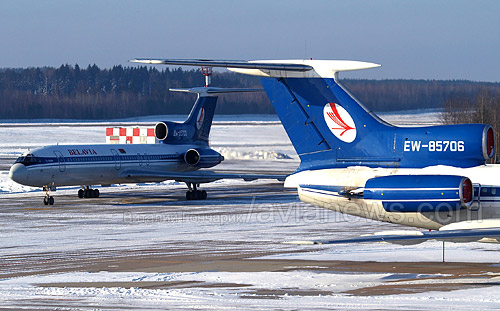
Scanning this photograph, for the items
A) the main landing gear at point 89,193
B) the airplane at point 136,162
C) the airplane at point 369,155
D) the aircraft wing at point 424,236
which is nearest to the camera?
the aircraft wing at point 424,236

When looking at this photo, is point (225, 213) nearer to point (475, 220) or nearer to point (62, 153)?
point (62, 153)

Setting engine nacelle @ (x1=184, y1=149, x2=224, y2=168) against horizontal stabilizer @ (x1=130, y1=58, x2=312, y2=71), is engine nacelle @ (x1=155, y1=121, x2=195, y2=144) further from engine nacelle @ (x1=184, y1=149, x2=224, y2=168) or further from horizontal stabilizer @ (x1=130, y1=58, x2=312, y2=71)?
horizontal stabilizer @ (x1=130, y1=58, x2=312, y2=71)

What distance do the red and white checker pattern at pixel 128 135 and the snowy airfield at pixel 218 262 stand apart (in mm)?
16834

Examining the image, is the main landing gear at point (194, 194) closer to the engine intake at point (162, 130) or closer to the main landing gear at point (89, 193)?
the engine intake at point (162, 130)

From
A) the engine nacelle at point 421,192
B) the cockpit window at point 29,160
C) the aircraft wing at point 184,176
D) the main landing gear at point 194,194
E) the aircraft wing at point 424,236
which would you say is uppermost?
the engine nacelle at point 421,192

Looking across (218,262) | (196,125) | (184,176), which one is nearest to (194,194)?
(184,176)

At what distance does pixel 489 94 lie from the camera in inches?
2431

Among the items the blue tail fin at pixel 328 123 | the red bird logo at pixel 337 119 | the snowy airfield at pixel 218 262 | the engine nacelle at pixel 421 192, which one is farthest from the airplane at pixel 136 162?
the engine nacelle at pixel 421 192

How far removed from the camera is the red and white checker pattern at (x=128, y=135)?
49750 mm

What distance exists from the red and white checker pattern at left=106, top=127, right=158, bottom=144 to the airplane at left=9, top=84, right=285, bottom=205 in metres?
11.3

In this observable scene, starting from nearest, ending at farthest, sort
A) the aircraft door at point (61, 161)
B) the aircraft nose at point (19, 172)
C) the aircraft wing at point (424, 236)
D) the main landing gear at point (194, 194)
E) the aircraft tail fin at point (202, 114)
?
the aircraft wing at point (424, 236), the aircraft nose at point (19, 172), the aircraft door at point (61, 161), the main landing gear at point (194, 194), the aircraft tail fin at point (202, 114)

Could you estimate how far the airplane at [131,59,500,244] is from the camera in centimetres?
1584

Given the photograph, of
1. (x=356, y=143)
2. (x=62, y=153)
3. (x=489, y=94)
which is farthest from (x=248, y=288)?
(x=489, y=94)

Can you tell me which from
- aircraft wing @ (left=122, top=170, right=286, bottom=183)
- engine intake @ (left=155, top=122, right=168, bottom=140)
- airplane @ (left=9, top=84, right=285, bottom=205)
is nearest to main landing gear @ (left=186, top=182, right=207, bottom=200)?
airplane @ (left=9, top=84, right=285, bottom=205)
